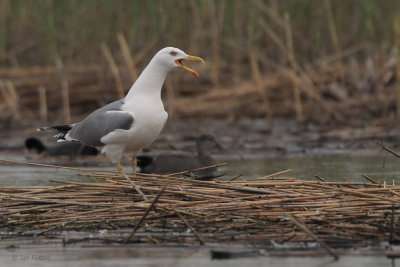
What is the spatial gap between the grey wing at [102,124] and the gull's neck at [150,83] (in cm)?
18

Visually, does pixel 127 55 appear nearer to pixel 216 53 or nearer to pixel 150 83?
pixel 216 53

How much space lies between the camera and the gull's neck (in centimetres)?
649

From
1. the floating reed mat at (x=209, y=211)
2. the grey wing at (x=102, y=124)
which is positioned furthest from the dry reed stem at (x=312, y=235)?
the grey wing at (x=102, y=124)

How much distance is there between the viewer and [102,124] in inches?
262

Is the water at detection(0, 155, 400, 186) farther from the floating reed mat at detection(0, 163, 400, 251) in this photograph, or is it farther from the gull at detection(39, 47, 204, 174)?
the floating reed mat at detection(0, 163, 400, 251)

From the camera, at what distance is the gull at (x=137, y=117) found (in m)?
6.35

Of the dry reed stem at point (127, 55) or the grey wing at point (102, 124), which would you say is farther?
the dry reed stem at point (127, 55)

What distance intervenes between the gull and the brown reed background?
17.4 feet

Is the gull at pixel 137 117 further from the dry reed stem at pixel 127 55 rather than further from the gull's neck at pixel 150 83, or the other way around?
the dry reed stem at pixel 127 55

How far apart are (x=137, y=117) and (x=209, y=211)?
54.8 inches

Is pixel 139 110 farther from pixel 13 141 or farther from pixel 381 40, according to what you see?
pixel 381 40

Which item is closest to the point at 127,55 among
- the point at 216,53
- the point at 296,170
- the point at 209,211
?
the point at 216,53

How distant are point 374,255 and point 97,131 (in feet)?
9.78

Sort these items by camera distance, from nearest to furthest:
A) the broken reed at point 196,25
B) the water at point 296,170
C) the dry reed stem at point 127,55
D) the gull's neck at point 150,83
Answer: the gull's neck at point 150,83 < the water at point 296,170 < the dry reed stem at point 127,55 < the broken reed at point 196,25
